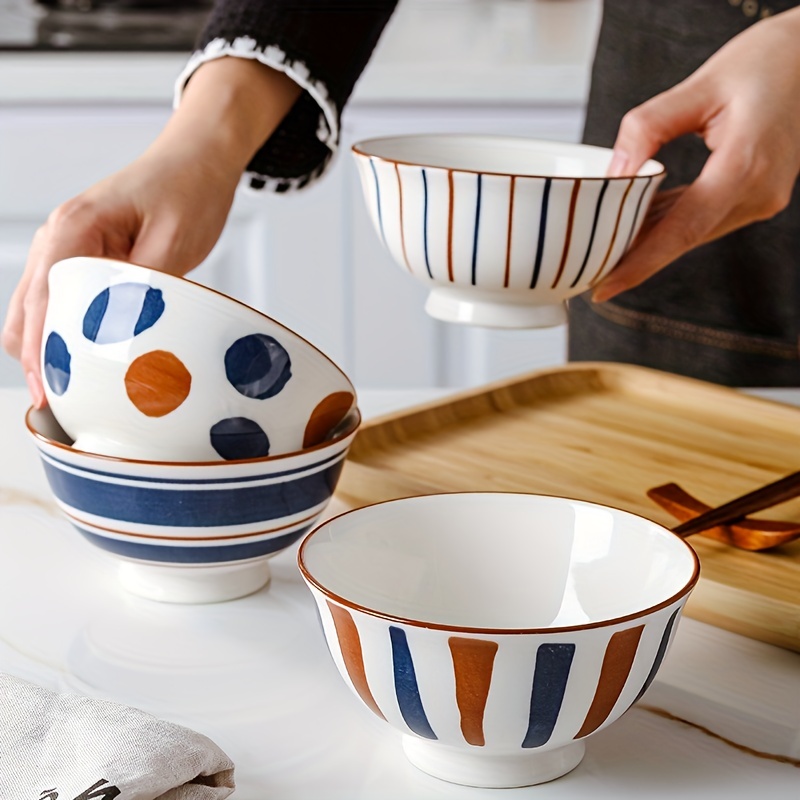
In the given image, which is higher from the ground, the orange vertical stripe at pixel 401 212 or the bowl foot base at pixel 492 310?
the orange vertical stripe at pixel 401 212

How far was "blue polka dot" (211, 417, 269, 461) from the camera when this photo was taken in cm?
52

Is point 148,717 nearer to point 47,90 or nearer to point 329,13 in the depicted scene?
point 329,13

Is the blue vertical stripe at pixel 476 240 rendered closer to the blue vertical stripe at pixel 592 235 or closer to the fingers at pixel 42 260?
the blue vertical stripe at pixel 592 235

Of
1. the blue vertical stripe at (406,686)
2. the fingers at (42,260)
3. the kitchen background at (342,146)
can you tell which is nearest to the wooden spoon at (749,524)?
the blue vertical stripe at (406,686)

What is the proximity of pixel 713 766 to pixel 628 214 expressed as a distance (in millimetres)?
299

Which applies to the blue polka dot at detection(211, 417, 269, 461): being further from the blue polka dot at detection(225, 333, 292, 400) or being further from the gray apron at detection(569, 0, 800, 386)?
the gray apron at detection(569, 0, 800, 386)

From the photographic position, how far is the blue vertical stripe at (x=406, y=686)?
38 cm

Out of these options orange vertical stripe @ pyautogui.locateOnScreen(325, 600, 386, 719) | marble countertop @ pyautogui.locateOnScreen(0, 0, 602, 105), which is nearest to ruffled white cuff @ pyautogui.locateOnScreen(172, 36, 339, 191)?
orange vertical stripe @ pyautogui.locateOnScreen(325, 600, 386, 719)

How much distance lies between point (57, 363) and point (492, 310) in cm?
24

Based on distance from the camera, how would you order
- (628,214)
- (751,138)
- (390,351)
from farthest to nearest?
1. (390,351)
2. (751,138)
3. (628,214)

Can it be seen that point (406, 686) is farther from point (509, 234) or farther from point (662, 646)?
point (509, 234)

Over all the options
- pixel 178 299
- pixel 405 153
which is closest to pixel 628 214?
pixel 405 153

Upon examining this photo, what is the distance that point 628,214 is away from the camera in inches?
25.0

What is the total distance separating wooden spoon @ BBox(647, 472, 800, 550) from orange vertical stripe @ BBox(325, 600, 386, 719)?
0.77 feet
